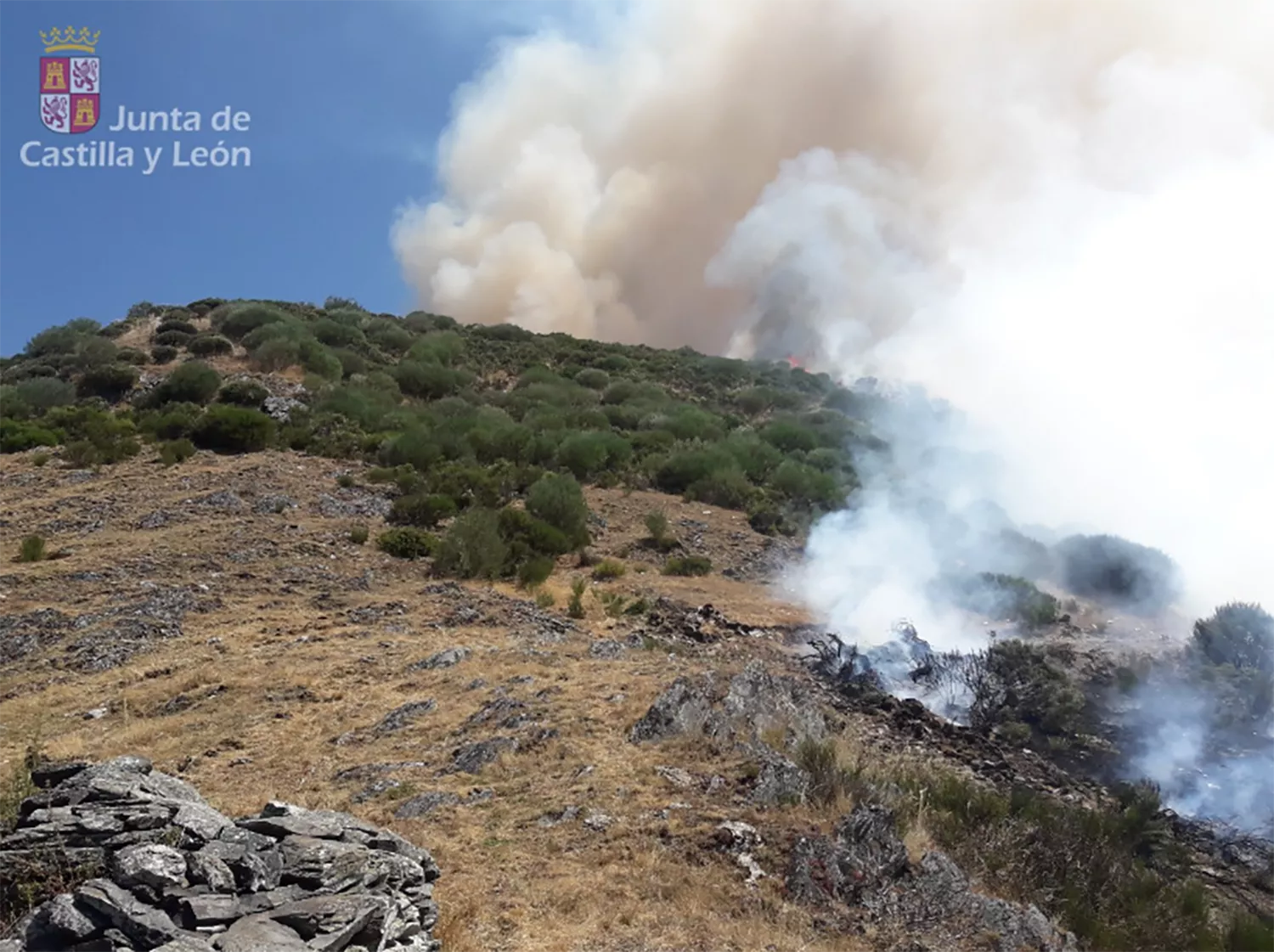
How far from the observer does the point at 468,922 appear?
6406mm

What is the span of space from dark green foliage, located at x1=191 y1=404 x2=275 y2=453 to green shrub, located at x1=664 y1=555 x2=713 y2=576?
39.3ft

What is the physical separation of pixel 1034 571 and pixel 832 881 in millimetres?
17735

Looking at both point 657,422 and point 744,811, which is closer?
point 744,811

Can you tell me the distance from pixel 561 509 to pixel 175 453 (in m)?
10.0

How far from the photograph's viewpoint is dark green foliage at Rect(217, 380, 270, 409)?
27.6m

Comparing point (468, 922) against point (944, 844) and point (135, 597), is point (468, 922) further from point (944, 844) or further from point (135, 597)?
point (135, 597)

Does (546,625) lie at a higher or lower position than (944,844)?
higher

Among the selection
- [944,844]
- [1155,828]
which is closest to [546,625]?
[944,844]

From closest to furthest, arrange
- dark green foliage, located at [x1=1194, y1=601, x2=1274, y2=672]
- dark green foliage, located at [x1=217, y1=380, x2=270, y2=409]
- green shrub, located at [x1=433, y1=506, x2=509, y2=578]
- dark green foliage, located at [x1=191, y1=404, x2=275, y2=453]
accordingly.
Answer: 1. dark green foliage, located at [x1=1194, y1=601, x2=1274, y2=672]
2. green shrub, located at [x1=433, y1=506, x2=509, y2=578]
3. dark green foliage, located at [x1=191, y1=404, x2=275, y2=453]
4. dark green foliage, located at [x1=217, y1=380, x2=270, y2=409]

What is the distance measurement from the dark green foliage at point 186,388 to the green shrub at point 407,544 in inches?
524

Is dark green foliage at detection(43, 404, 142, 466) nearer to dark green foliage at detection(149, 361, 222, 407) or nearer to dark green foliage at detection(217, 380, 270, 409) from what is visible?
dark green foliage at detection(149, 361, 222, 407)

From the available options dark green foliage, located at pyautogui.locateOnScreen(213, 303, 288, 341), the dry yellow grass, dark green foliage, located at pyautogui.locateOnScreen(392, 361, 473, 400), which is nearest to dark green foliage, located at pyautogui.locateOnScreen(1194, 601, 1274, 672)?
the dry yellow grass

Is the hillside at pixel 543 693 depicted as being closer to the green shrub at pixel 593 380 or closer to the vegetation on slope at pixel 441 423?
the vegetation on slope at pixel 441 423

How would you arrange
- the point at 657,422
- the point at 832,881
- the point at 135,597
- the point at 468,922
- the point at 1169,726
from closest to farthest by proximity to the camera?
the point at 468,922 < the point at 832,881 < the point at 1169,726 < the point at 135,597 < the point at 657,422
